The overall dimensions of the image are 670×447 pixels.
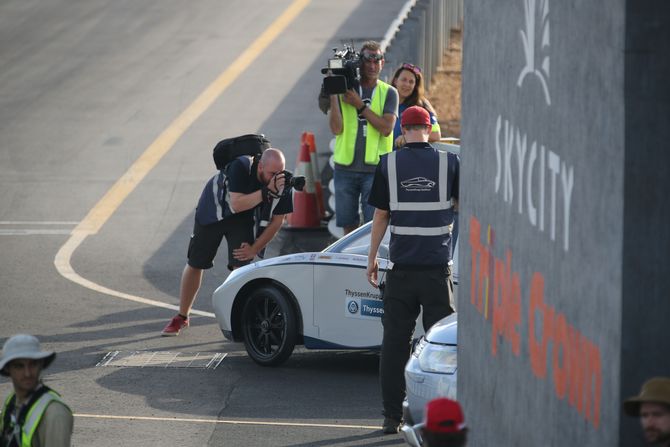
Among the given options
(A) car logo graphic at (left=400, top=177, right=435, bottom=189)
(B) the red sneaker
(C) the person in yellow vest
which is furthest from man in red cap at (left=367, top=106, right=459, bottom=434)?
(C) the person in yellow vest

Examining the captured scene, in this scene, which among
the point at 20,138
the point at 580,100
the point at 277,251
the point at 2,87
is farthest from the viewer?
the point at 2,87

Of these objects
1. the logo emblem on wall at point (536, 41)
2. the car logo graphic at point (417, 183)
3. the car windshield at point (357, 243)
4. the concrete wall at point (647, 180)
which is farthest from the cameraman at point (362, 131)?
the concrete wall at point (647, 180)

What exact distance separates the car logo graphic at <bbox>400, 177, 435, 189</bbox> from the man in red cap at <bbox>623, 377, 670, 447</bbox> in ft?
15.1

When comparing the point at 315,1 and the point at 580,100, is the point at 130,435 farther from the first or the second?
the point at 315,1

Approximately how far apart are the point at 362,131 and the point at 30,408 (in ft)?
26.1

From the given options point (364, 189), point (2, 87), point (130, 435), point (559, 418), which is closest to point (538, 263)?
point (559, 418)

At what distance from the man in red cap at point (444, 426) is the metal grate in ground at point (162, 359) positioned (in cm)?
670

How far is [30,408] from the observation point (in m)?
5.66

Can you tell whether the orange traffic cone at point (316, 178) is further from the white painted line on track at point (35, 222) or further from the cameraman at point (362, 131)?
the white painted line on track at point (35, 222)

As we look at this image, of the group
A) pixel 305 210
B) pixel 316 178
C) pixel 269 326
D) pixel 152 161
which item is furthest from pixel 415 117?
pixel 152 161

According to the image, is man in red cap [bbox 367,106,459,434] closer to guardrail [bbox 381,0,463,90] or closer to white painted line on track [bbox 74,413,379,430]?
white painted line on track [bbox 74,413,379,430]

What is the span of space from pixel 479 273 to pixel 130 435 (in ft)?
10.6

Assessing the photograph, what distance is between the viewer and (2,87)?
24125 mm

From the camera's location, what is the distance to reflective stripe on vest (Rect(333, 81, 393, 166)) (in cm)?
1327
